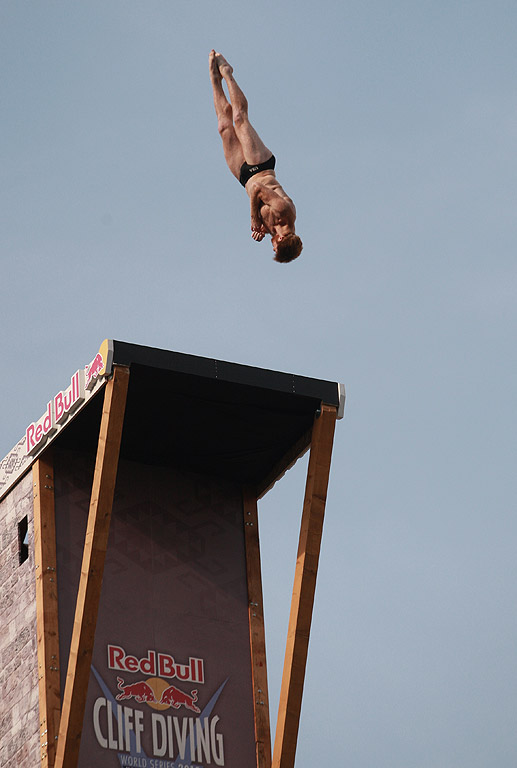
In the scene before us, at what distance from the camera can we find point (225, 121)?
27391mm

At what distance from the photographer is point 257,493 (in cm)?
3153

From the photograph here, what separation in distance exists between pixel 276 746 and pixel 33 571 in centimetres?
570

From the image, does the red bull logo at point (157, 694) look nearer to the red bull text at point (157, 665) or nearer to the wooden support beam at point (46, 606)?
the red bull text at point (157, 665)

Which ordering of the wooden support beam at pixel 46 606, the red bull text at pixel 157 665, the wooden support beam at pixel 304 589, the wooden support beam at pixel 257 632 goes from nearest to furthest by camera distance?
1. the wooden support beam at pixel 304 589
2. the wooden support beam at pixel 46 606
3. the red bull text at pixel 157 665
4. the wooden support beam at pixel 257 632

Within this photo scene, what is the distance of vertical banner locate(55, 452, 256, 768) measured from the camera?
2847 centimetres

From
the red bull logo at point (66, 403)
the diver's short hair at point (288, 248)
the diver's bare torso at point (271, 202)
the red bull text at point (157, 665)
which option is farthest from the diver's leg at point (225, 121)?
the red bull text at point (157, 665)

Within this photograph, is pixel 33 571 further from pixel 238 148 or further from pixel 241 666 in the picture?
pixel 238 148

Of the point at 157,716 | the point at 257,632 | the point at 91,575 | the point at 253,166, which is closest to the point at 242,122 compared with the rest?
the point at 253,166

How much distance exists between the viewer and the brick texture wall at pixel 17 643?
2814 cm

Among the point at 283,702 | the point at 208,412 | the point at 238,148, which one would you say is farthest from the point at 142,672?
the point at 238,148

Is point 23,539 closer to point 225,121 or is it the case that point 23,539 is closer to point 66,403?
point 66,403

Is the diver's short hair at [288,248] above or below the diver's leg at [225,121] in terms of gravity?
below

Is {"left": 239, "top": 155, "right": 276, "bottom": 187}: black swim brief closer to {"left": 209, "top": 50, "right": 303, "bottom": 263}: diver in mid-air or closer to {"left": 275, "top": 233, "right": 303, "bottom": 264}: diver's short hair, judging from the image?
{"left": 209, "top": 50, "right": 303, "bottom": 263}: diver in mid-air

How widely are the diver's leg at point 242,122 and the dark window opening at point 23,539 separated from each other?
27.6 ft
